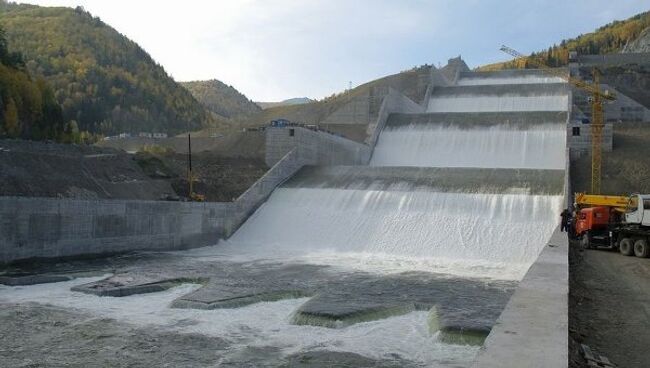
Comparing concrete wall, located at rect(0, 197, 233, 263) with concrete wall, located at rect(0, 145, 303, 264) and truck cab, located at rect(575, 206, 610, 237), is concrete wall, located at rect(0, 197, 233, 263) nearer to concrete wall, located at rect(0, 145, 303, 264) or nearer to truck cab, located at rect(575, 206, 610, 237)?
concrete wall, located at rect(0, 145, 303, 264)

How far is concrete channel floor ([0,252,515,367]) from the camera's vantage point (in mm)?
8023

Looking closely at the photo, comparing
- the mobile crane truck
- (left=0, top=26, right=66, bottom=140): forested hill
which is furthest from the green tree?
the mobile crane truck

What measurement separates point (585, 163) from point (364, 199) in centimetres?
935

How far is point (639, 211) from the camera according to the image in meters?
15.0

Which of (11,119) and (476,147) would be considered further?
(11,119)

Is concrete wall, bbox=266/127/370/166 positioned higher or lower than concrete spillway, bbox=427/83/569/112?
lower

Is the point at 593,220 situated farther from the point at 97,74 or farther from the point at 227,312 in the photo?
the point at 97,74

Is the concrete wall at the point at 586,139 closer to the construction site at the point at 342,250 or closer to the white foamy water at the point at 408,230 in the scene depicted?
the construction site at the point at 342,250

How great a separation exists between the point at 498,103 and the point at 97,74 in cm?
7325

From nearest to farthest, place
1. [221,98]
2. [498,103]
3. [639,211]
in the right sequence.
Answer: [639,211] < [498,103] < [221,98]

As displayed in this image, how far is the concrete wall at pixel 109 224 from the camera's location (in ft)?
47.2

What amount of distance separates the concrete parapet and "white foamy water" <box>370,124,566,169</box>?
19.8 metres

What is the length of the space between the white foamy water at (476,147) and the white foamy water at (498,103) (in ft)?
27.4

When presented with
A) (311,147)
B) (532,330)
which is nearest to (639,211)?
(532,330)
